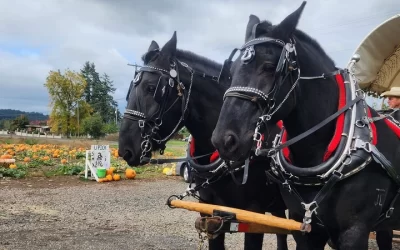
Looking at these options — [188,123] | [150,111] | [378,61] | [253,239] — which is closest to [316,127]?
[253,239]

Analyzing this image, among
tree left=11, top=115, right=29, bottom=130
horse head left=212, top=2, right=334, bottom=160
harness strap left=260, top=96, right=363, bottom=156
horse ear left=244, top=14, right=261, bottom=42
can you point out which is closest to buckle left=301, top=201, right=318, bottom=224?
harness strap left=260, top=96, right=363, bottom=156

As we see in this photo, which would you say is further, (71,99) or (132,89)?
(71,99)

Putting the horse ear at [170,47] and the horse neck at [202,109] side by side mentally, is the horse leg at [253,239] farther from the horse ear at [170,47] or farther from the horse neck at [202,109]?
the horse ear at [170,47]

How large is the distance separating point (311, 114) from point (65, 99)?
58.6 meters

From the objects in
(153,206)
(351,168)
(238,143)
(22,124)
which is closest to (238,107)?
(238,143)

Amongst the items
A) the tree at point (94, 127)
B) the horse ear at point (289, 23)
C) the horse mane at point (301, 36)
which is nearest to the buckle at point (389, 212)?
the horse mane at point (301, 36)

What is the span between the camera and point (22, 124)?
77.2 metres

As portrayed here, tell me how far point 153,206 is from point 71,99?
51.6 meters

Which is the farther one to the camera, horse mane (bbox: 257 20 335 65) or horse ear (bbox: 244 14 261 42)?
horse ear (bbox: 244 14 261 42)

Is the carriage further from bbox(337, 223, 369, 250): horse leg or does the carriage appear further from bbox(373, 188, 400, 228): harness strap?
bbox(373, 188, 400, 228): harness strap

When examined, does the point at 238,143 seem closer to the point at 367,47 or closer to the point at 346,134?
the point at 346,134

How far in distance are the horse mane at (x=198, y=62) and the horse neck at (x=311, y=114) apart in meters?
1.52

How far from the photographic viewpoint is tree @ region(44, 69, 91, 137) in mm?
57438

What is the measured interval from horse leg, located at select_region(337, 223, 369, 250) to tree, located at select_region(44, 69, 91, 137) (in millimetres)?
58267
